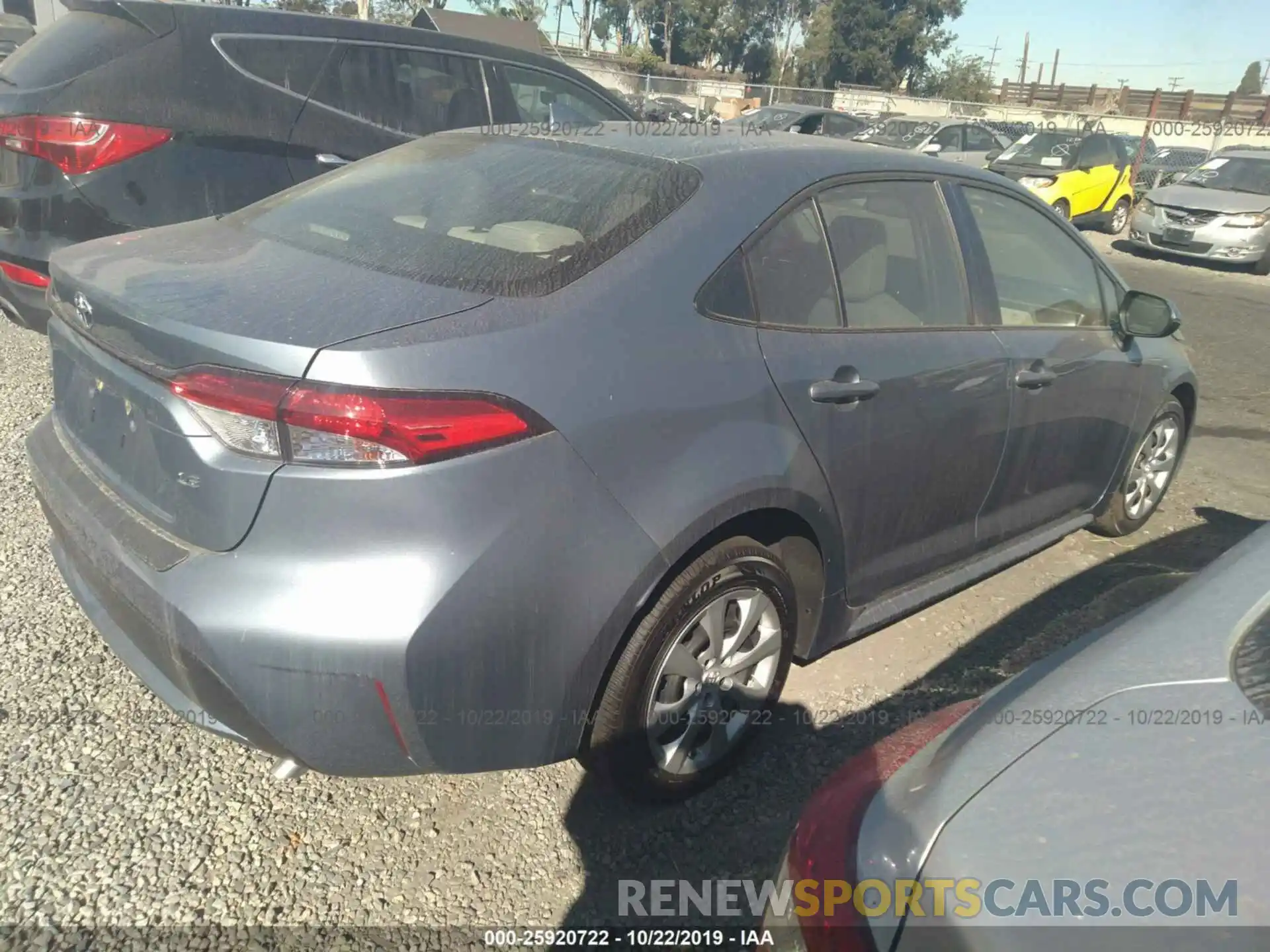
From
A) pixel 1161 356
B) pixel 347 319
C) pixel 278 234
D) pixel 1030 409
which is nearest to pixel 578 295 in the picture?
pixel 347 319

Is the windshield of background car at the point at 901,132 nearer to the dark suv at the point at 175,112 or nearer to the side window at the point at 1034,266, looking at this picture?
the dark suv at the point at 175,112

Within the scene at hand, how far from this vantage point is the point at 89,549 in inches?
83.9

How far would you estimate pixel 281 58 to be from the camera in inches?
187

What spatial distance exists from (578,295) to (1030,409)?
187 centimetres

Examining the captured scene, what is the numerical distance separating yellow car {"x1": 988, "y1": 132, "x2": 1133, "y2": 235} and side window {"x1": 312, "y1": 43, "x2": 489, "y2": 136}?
1126 cm

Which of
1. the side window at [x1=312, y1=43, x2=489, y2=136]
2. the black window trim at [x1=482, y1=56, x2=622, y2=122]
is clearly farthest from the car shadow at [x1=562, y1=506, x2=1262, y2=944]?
the side window at [x1=312, y1=43, x2=489, y2=136]

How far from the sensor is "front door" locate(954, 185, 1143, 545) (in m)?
3.14

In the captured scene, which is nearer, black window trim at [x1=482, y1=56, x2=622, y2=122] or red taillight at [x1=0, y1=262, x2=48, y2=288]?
red taillight at [x1=0, y1=262, x2=48, y2=288]

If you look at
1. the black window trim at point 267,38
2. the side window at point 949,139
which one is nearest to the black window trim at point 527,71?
the black window trim at point 267,38

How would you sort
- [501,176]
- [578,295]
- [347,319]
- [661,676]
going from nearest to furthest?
1. [347,319]
2. [578,295]
3. [661,676]
4. [501,176]

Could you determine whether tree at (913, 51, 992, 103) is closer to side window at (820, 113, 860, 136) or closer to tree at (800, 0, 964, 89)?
tree at (800, 0, 964, 89)

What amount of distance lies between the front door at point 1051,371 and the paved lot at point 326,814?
62cm

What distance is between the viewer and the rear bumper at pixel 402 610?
5.75ft

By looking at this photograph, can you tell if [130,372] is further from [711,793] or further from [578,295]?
[711,793]
